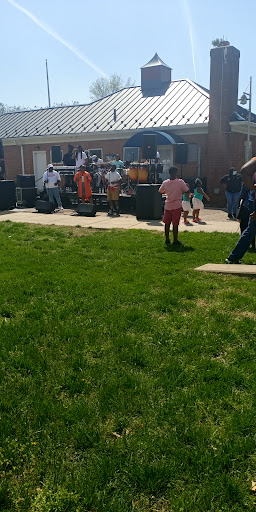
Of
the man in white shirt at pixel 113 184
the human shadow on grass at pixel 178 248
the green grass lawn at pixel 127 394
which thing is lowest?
the green grass lawn at pixel 127 394

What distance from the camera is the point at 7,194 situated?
1744cm

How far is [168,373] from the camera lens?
324 centimetres

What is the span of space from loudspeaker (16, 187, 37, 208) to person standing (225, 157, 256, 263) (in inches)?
517

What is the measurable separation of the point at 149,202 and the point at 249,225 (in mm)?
6830

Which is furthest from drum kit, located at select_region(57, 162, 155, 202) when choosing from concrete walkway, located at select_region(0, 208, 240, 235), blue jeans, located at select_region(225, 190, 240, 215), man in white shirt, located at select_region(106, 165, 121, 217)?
blue jeans, located at select_region(225, 190, 240, 215)

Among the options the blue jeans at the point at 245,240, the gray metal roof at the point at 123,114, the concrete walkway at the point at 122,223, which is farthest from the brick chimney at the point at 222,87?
the blue jeans at the point at 245,240

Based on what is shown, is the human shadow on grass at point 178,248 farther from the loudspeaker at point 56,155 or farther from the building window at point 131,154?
the loudspeaker at point 56,155

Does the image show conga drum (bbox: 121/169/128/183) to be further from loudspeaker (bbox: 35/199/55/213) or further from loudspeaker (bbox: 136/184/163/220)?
loudspeaker (bbox: 136/184/163/220)

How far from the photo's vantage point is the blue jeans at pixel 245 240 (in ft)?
21.1

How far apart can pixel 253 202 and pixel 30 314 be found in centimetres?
397

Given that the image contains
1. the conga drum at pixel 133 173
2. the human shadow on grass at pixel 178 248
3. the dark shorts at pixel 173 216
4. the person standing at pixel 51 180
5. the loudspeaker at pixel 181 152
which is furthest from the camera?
the loudspeaker at pixel 181 152

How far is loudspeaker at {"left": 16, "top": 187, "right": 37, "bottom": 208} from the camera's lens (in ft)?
59.9

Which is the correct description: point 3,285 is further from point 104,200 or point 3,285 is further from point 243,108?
point 243,108

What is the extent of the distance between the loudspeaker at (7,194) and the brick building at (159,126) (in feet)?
20.9
